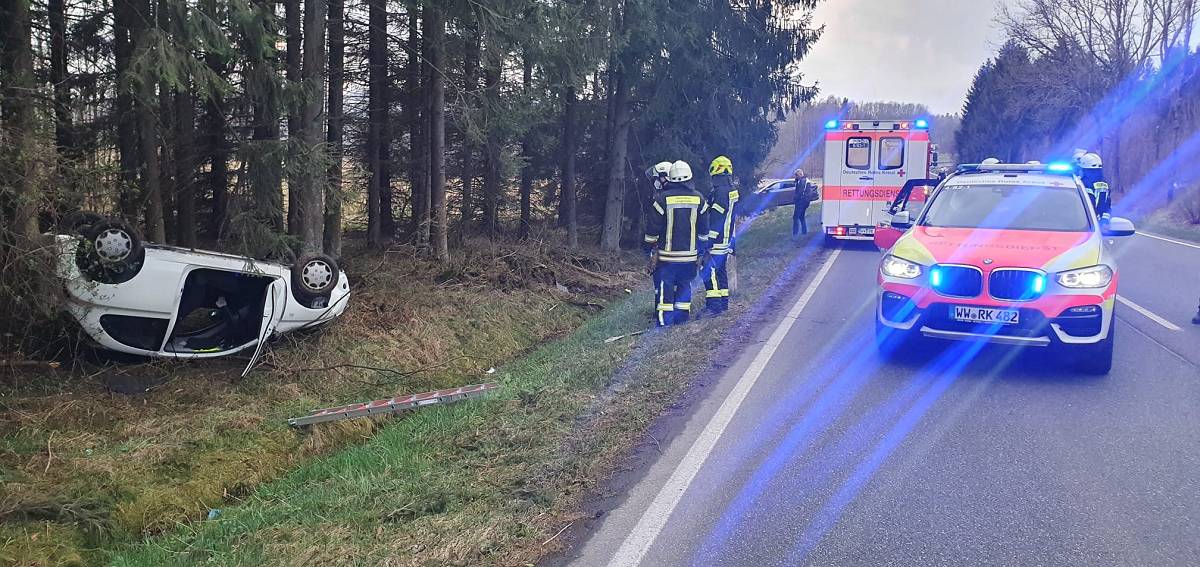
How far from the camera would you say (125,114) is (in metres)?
10.3

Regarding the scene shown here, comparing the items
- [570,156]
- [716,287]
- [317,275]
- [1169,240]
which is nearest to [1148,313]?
[716,287]

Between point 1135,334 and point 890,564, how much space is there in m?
6.66

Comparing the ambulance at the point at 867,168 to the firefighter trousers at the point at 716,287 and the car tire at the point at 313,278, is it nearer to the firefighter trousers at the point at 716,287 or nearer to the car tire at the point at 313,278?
the firefighter trousers at the point at 716,287

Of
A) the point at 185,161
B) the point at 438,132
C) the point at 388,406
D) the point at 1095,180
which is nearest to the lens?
the point at 388,406

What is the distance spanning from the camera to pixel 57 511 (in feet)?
19.4

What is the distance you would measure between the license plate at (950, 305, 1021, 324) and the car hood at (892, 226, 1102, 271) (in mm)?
370

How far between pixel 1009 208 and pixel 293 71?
8.90 meters

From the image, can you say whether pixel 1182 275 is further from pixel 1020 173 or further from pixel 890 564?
pixel 890 564

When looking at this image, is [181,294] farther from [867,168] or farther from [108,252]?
[867,168]

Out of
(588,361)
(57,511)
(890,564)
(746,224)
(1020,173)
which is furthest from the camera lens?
(746,224)

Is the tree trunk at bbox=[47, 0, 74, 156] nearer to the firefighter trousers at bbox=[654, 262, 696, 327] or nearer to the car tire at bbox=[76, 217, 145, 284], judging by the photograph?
the car tire at bbox=[76, 217, 145, 284]

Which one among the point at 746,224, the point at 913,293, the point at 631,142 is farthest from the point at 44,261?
the point at 746,224

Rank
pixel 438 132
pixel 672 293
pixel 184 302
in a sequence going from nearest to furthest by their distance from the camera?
pixel 184 302, pixel 672 293, pixel 438 132

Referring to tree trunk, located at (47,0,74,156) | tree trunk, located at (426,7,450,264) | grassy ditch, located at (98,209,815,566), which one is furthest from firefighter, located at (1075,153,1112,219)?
tree trunk, located at (47,0,74,156)
